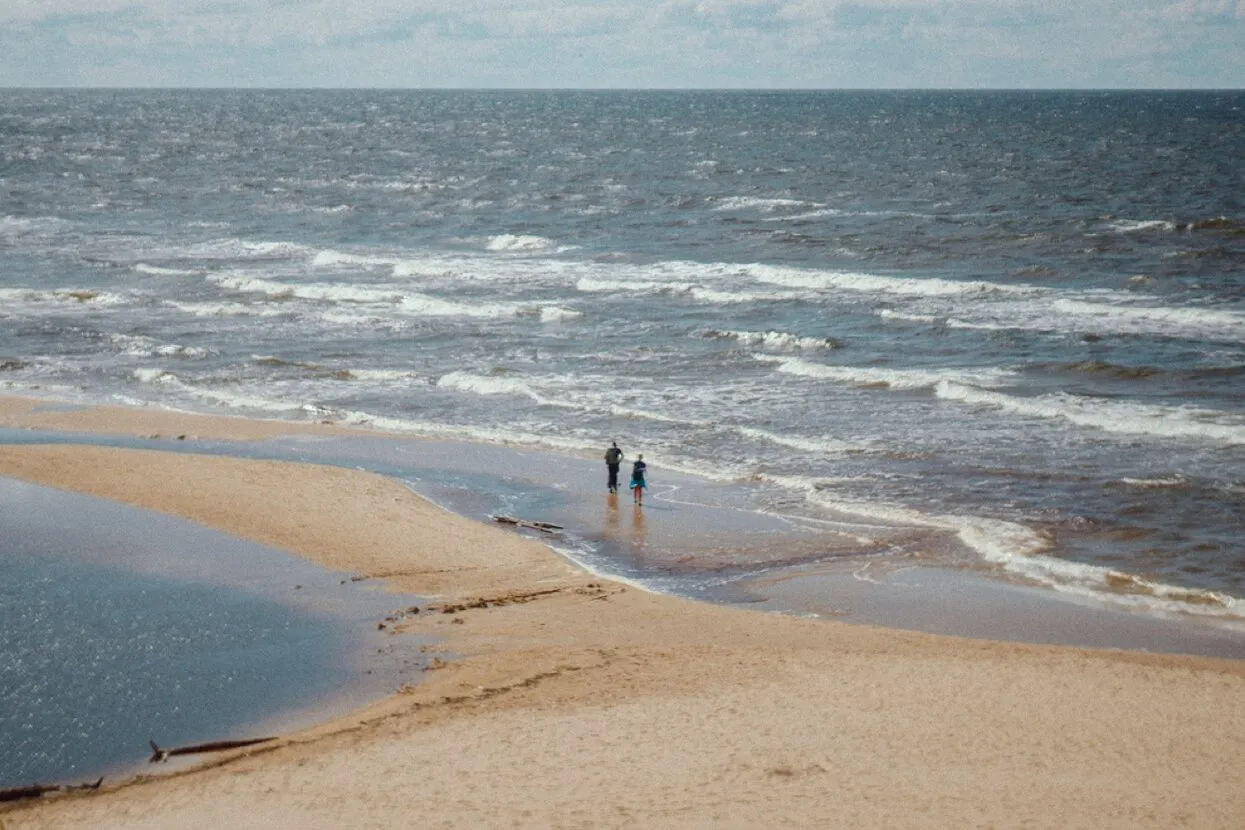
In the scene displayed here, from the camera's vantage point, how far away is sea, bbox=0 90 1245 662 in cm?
2380

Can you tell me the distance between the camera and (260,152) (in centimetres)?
11575

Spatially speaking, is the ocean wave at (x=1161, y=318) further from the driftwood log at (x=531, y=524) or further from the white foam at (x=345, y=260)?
the white foam at (x=345, y=260)

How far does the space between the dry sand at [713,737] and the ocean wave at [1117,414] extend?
12.2 metres

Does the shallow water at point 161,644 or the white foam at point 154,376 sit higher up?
the shallow water at point 161,644

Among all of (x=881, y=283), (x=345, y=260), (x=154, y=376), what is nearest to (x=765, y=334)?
(x=881, y=283)

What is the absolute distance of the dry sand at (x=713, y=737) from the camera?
12.8 metres

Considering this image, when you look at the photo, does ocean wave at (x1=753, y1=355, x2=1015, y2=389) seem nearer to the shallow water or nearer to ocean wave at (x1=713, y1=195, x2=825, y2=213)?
the shallow water

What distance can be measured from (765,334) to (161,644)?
2473cm

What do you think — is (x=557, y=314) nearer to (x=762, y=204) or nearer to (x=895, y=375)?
(x=895, y=375)

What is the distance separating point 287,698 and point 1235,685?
10.7 meters

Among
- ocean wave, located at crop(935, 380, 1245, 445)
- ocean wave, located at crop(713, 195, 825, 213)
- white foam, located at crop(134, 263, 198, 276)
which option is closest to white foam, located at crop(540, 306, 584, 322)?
ocean wave, located at crop(935, 380, 1245, 445)

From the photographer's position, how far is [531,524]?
22922mm

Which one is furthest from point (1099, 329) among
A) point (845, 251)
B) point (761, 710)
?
point (761, 710)

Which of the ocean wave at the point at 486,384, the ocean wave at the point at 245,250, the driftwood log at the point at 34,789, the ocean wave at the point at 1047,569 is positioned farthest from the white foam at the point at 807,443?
the ocean wave at the point at 245,250
